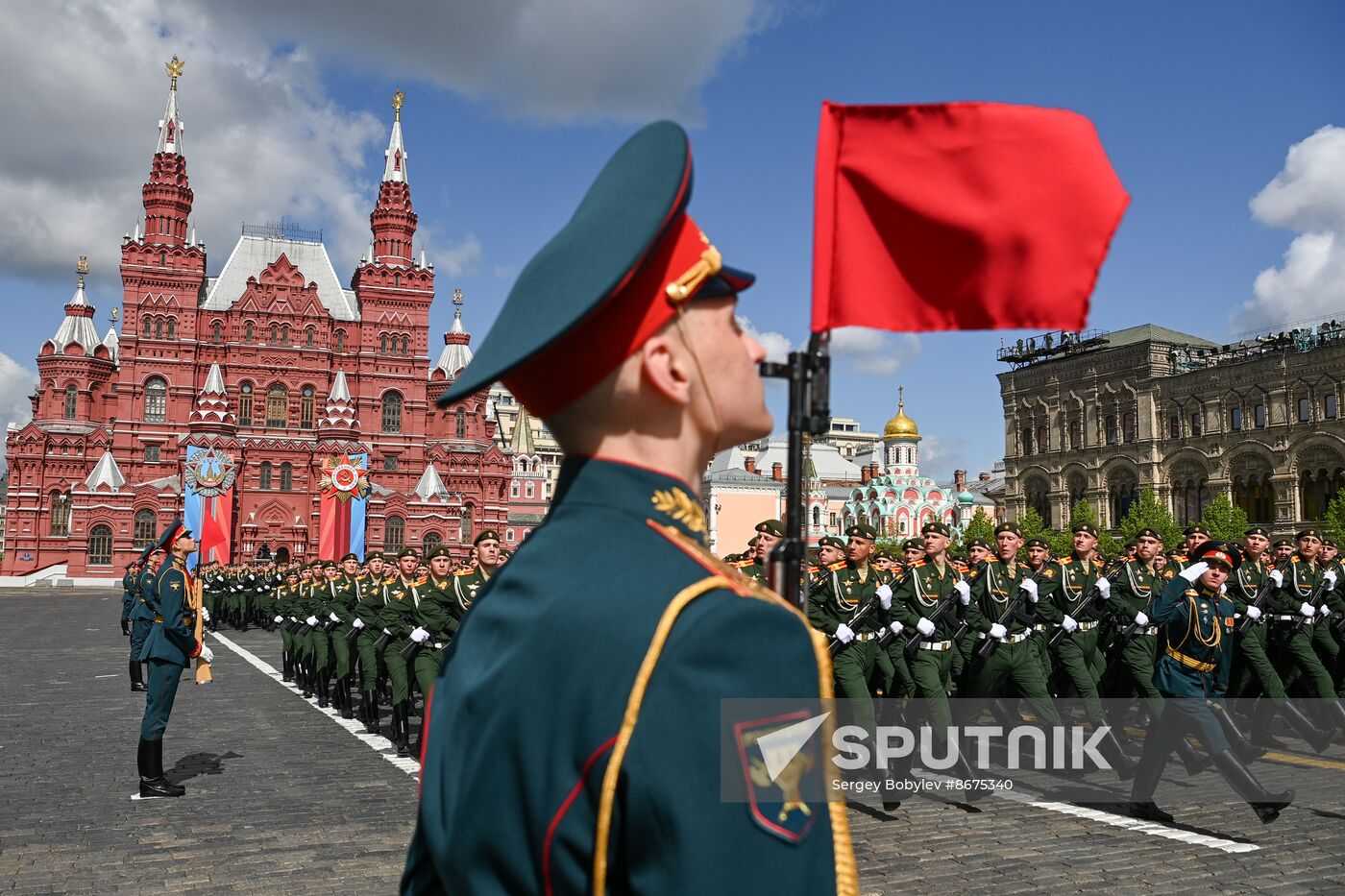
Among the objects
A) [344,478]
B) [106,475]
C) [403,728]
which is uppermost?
[106,475]

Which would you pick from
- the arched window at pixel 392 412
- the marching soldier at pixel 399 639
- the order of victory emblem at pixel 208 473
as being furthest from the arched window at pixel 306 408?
the marching soldier at pixel 399 639

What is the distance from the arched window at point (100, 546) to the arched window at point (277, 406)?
10065mm

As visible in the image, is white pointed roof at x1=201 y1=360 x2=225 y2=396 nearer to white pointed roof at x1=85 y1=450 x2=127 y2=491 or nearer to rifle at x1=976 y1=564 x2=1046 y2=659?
white pointed roof at x1=85 y1=450 x2=127 y2=491

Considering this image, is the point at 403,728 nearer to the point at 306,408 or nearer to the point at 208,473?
the point at 208,473

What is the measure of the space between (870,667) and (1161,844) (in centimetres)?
264

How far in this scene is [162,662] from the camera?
8164 mm

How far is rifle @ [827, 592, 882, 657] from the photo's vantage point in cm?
821

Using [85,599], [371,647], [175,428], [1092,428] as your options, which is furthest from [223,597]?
[1092,428]

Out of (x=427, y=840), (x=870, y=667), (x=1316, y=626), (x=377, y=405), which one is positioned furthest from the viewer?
(x=377, y=405)

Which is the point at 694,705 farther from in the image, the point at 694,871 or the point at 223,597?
the point at 223,597

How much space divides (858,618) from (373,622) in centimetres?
582

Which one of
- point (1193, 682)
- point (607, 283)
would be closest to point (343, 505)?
point (1193, 682)

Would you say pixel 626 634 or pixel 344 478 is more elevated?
pixel 344 478

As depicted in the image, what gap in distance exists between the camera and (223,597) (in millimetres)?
33000
